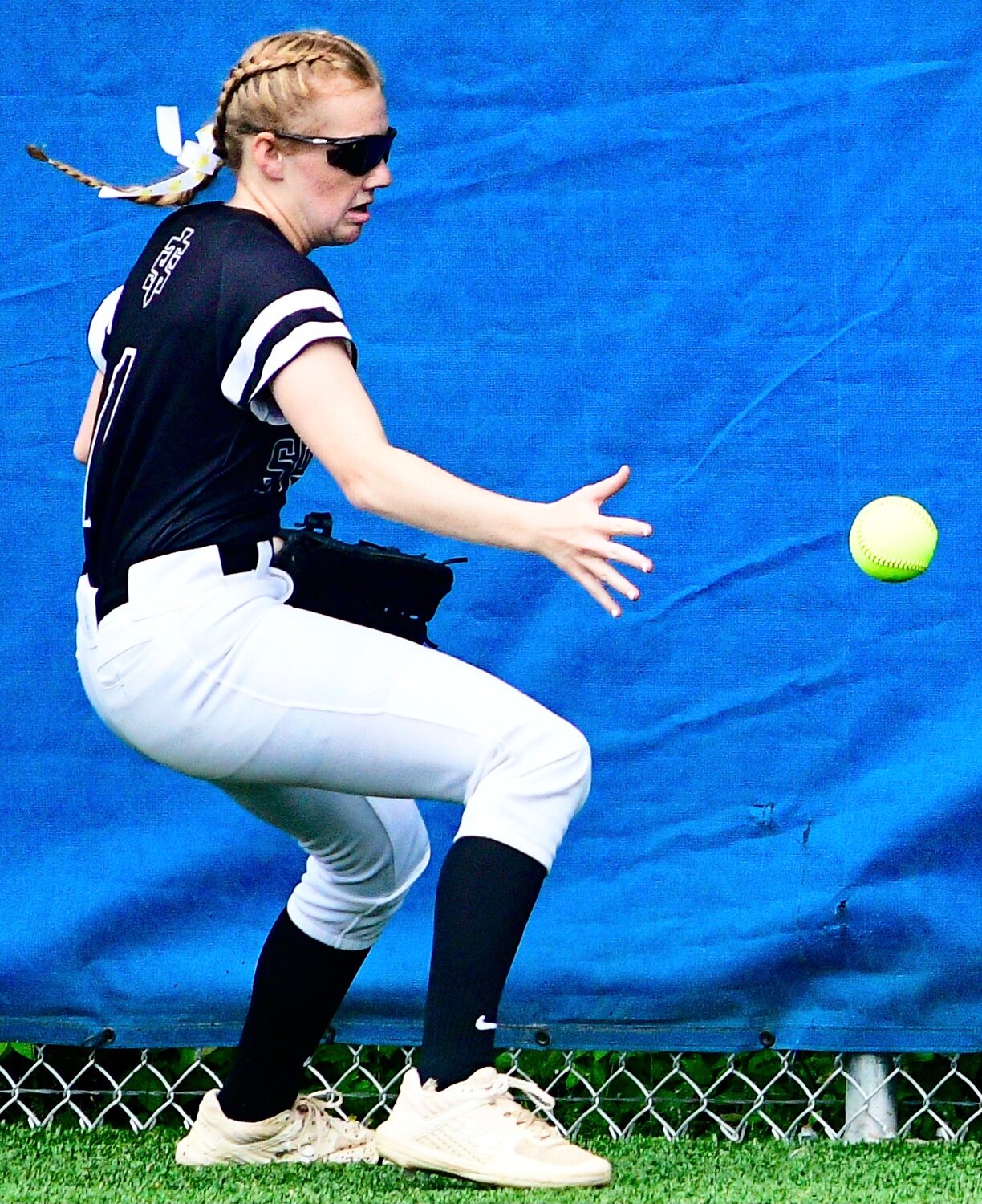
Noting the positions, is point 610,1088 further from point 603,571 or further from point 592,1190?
point 603,571

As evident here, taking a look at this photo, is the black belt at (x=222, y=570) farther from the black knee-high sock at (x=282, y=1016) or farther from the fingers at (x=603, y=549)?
the black knee-high sock at (x=282, y=1016)

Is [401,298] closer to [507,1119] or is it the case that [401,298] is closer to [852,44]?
[852,44]

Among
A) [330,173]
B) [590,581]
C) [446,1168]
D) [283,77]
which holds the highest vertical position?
[283,77]

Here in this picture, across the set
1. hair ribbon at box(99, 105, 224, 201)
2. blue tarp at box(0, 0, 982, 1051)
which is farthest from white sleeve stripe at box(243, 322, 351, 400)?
blue tarp at box(0, 0, 982, 1051)

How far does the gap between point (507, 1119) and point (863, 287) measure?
1577mm

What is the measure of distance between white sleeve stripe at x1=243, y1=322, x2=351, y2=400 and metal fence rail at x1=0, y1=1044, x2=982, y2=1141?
157cm

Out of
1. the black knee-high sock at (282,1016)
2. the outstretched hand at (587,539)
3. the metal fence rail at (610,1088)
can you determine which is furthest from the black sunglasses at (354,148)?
the metal fence rail at (610,1088)

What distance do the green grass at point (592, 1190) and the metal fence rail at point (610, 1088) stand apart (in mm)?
204

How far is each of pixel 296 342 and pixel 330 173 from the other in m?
0.35

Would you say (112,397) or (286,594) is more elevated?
(112,397)

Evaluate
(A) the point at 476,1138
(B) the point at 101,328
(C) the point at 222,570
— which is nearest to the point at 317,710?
(C) the point at 222,570

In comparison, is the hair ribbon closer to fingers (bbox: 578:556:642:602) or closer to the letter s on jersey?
the letter s on jersey

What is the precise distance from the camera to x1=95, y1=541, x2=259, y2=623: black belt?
2.29m

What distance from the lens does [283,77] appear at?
2.30 meters
